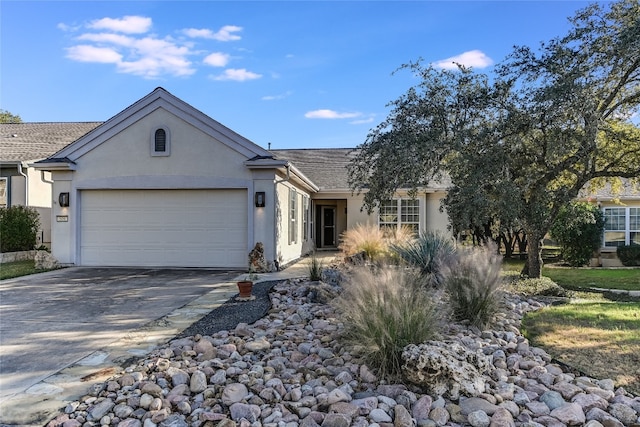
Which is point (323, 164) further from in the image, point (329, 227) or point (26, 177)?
point (26, 177)

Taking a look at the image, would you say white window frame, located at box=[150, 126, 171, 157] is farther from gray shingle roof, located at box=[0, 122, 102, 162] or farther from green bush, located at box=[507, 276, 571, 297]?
green bush, located at box=[507, 276, 571, 297]

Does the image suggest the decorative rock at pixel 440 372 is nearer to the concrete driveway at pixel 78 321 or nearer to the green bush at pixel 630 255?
the concrete driveway at pixel 78 321

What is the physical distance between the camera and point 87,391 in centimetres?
340

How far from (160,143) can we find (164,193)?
4.44 feet

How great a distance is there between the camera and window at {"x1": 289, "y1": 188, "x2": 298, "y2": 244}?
13.1 metres

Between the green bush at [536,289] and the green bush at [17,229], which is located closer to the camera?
the green bush at [536,289]

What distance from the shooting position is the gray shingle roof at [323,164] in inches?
699

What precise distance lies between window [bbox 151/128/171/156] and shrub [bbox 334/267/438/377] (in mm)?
8490

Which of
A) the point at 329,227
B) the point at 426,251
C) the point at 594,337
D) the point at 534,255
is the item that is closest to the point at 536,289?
the point at 534,255

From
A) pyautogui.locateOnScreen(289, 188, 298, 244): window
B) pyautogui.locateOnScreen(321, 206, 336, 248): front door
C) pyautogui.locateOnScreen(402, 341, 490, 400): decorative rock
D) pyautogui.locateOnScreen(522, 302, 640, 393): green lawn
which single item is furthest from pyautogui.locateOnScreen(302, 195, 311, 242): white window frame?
pyautogui.locateOnScreen(402, 341, 490, 400): decorative rock

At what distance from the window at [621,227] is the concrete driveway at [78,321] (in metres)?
14.5

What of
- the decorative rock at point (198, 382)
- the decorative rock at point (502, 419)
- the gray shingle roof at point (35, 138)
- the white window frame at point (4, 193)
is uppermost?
the gray shingle roof at point (35, 138)

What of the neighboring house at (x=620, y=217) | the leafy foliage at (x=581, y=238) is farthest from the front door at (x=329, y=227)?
the neighboring house at (x=620, y=217)

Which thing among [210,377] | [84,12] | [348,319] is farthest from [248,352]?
[84,12]
